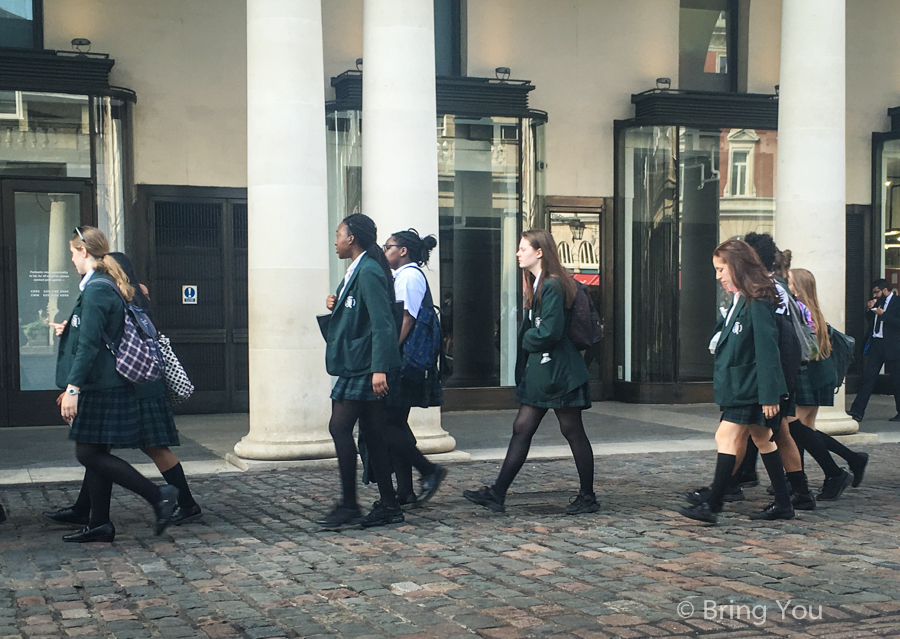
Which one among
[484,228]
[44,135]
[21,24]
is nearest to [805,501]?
[484,228]

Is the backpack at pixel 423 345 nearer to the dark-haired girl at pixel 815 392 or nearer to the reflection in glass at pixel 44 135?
the dark-haired girl at pixel 815 392

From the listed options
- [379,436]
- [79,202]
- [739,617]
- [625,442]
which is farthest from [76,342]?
[79,202]

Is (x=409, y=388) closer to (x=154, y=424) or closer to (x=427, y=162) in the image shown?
(x=154, y=424)

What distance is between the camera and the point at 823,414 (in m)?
11.7

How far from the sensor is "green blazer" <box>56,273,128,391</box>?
627 centimetres

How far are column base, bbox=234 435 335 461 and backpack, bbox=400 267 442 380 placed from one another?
96.6 inches

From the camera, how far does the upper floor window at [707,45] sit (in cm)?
1623

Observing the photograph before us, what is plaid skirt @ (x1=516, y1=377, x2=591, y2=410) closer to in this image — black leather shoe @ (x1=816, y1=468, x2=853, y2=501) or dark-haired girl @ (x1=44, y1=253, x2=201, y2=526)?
black leather shoe @ (x1=816, y1=468, x2=853, y2=501)

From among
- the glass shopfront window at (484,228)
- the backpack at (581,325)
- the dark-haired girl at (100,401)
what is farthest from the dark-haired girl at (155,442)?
the glass shopfront window at (484,228)

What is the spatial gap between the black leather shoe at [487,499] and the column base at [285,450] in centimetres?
243

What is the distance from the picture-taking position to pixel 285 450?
946 centimetres

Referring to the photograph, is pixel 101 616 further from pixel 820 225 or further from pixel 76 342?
pixel 820 225

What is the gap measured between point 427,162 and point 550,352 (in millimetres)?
3207

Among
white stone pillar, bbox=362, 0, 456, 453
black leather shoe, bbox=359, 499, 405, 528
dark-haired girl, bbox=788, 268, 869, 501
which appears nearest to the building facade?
white stone pillar, bbox=362, 0, 456, 453
